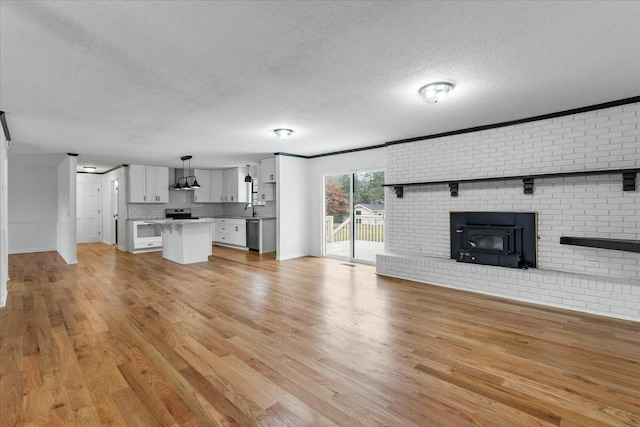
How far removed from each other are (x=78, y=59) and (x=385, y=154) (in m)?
4.75

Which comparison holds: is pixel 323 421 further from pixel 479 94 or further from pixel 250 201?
pixel 250 201

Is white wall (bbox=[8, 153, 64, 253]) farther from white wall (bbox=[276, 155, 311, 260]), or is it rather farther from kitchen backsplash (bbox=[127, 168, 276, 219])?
white wall (bbox=[276, 155, 311, 260])

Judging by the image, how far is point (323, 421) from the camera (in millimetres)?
1771

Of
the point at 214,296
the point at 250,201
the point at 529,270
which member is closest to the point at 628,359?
the point at 529,270

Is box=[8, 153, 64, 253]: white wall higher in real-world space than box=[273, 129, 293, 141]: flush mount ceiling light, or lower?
lower

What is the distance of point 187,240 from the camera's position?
6.61m

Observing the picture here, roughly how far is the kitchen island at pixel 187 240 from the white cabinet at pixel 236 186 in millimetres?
2506

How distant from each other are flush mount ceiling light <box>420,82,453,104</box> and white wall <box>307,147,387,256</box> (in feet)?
10.6

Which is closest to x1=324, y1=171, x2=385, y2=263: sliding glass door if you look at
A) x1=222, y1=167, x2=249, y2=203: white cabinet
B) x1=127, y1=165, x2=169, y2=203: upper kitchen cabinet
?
x1=222, y1=167, x2=249, y2=203: white cabinet

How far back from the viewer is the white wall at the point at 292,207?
22.9 feet

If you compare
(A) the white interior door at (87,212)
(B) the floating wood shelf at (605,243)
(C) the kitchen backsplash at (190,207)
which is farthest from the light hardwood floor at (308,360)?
(A) the white interior door at (87,212)

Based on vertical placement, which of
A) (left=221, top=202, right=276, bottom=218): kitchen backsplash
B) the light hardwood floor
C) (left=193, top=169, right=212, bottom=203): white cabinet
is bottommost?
the light hardwood floor

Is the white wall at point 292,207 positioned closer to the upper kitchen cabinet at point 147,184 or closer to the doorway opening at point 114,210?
the upper kitchen cabinet at point 147,184

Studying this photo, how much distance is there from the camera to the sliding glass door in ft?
21.3
